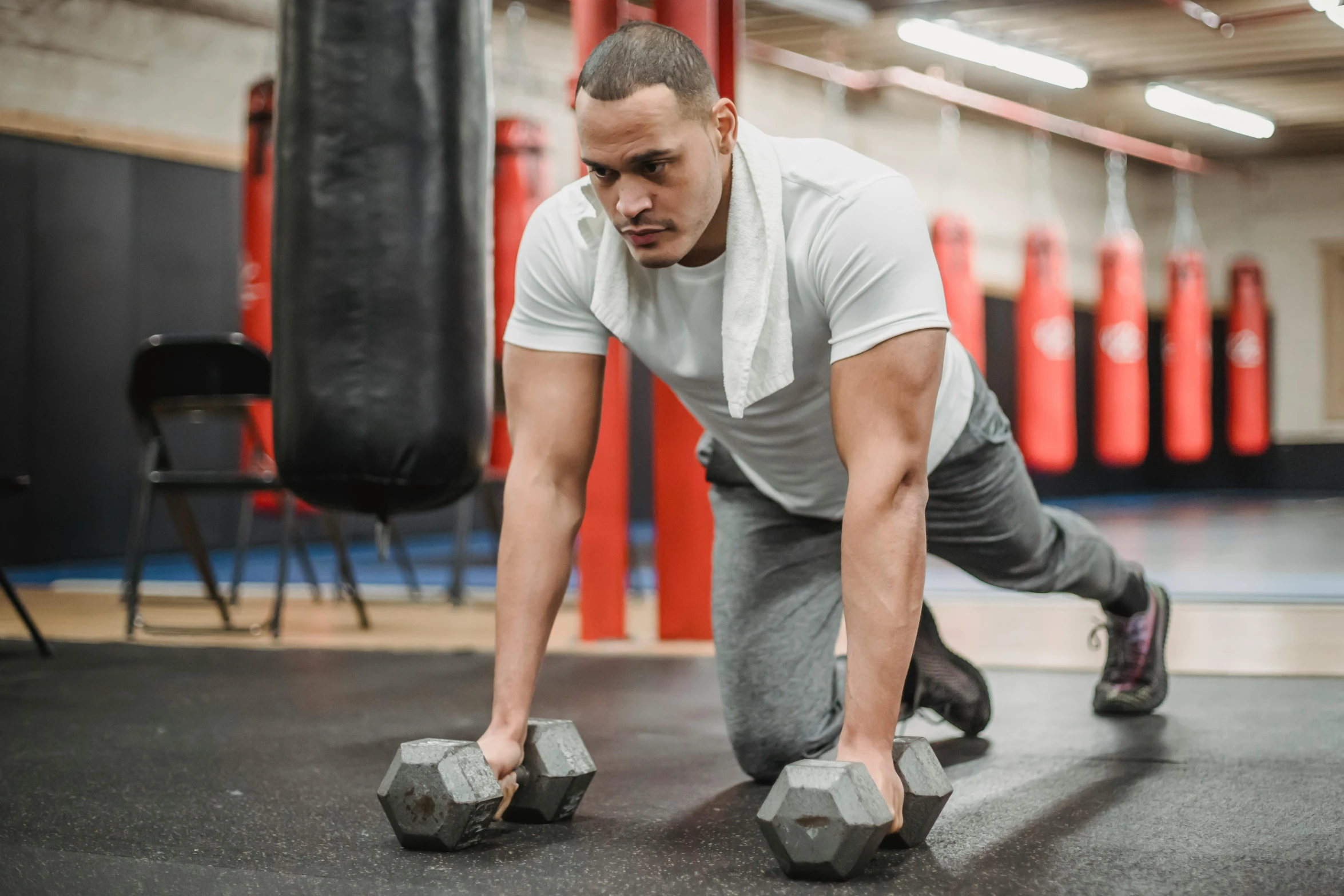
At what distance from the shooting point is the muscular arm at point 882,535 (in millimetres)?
1473

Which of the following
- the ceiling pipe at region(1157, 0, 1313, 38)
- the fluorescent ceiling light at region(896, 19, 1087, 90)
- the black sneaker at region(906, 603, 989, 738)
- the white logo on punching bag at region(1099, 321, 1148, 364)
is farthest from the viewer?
the white logo on punching bag at region(1099, 321, 1148, 364)

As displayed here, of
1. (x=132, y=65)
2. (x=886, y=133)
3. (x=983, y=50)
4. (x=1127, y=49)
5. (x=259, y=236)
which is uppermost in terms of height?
(x=1127, y=49)

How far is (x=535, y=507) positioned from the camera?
5.50 feet

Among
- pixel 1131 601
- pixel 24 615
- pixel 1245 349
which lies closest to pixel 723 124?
pixel 1131 601

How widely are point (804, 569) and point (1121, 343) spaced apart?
6.43 metres

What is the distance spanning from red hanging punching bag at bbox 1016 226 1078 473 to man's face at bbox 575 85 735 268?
244 inches

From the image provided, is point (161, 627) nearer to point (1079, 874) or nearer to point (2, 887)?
point (2, 887)

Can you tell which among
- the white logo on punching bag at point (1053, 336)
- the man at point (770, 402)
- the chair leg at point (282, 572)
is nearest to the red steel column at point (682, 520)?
the chair leg at point (282, 572)

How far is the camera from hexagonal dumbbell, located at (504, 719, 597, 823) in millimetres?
1652

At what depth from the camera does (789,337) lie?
160cm

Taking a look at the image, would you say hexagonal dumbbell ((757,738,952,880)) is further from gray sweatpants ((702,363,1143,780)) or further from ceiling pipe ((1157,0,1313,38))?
ceiling pipe ((1157,0,1313,38))

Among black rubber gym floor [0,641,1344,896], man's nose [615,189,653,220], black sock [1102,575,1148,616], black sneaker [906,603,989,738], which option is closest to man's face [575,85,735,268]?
man's nose [615,189,653,220]

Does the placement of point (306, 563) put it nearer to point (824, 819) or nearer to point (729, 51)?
point (729, 51)

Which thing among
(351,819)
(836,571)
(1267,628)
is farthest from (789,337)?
(1267,628)
